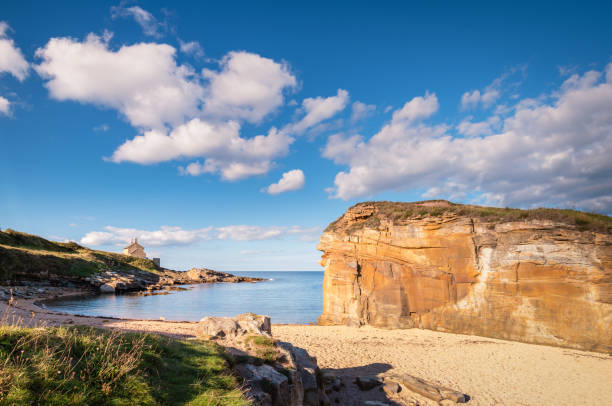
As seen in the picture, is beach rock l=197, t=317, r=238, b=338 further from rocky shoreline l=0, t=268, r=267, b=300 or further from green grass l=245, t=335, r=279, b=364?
rocky shoreline l=0, t=268, r=267, b=300

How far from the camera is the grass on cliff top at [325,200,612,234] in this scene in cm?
1820

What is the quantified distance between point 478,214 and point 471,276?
4.24 meters

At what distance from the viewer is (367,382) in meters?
12.2

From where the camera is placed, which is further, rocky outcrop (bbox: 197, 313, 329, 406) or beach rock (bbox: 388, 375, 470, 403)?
beach rock (bbox: 388, 375, 470, 403)

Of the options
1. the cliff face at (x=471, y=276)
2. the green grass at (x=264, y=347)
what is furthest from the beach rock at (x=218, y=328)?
the cliff face at (x=471, y=276)

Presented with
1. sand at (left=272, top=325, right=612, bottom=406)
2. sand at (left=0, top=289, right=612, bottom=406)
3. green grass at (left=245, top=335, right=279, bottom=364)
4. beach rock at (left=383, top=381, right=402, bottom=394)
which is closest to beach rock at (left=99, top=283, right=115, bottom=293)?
sand at (left=0, top=289, right=612, bottom=406)

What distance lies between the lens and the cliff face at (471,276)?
17484 millimetres

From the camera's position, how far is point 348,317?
2464 cm

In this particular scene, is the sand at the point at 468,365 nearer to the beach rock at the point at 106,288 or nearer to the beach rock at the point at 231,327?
the beach rock at the point at 231,327

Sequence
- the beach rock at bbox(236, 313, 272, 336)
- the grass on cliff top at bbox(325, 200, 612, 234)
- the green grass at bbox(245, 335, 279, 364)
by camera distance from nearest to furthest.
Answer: the green grass at bbox(245, 335, 279, 364), the beach rock at bbox(236, 313, 272, 336), the grass on cliff top at bbox(325, 200, 612, 234)

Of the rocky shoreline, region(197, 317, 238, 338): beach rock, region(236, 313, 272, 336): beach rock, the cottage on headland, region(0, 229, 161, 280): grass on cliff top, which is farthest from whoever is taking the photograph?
the cottage on headland

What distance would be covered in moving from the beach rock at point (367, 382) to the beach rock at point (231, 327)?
4.32 m

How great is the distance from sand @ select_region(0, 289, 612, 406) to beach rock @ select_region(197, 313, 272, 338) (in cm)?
372

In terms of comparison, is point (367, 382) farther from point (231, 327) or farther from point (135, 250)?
point (135, 250)
